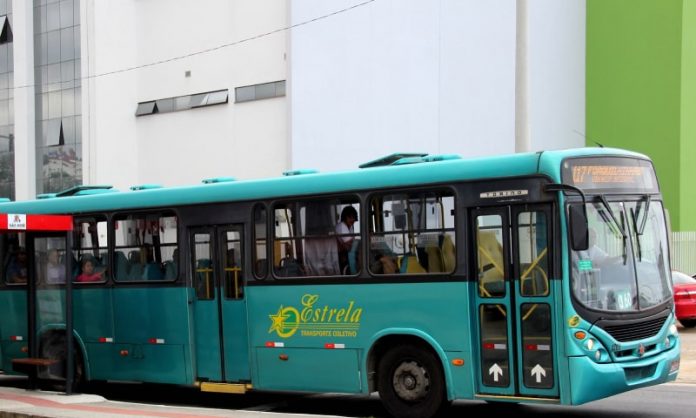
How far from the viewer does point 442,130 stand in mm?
35969

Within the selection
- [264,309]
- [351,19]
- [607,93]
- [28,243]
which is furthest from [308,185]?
[607,93]

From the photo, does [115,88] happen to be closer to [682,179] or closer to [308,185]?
[682,179]

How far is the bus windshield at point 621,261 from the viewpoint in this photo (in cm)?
1089

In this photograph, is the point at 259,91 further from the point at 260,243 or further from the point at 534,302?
the point at 534,302

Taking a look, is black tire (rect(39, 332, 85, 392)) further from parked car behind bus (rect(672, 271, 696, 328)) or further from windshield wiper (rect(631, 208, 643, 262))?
parked car behind bus (rect(672, 271, 696, 328))

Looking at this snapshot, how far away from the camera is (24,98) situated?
4103cm

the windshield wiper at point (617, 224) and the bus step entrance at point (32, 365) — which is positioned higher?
the windshield wiper at point (617, 224)

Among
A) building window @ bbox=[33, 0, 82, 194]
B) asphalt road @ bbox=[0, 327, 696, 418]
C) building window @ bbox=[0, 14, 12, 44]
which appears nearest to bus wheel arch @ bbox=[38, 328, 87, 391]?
asphalt road @ bbox=[0, 327, 696, 418]

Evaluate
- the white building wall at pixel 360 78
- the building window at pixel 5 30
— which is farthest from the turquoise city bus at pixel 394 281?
the building window at pixel 5 30

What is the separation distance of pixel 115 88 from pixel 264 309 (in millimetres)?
28228

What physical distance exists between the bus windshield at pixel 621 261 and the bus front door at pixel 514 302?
1.41 feet

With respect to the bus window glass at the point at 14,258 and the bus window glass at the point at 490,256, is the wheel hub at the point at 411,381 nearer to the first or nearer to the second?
the bus window glass at the point at 490,256

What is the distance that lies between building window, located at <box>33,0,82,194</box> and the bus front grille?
3208 centimetres

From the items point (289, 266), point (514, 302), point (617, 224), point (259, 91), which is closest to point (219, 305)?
point (289, 266)
